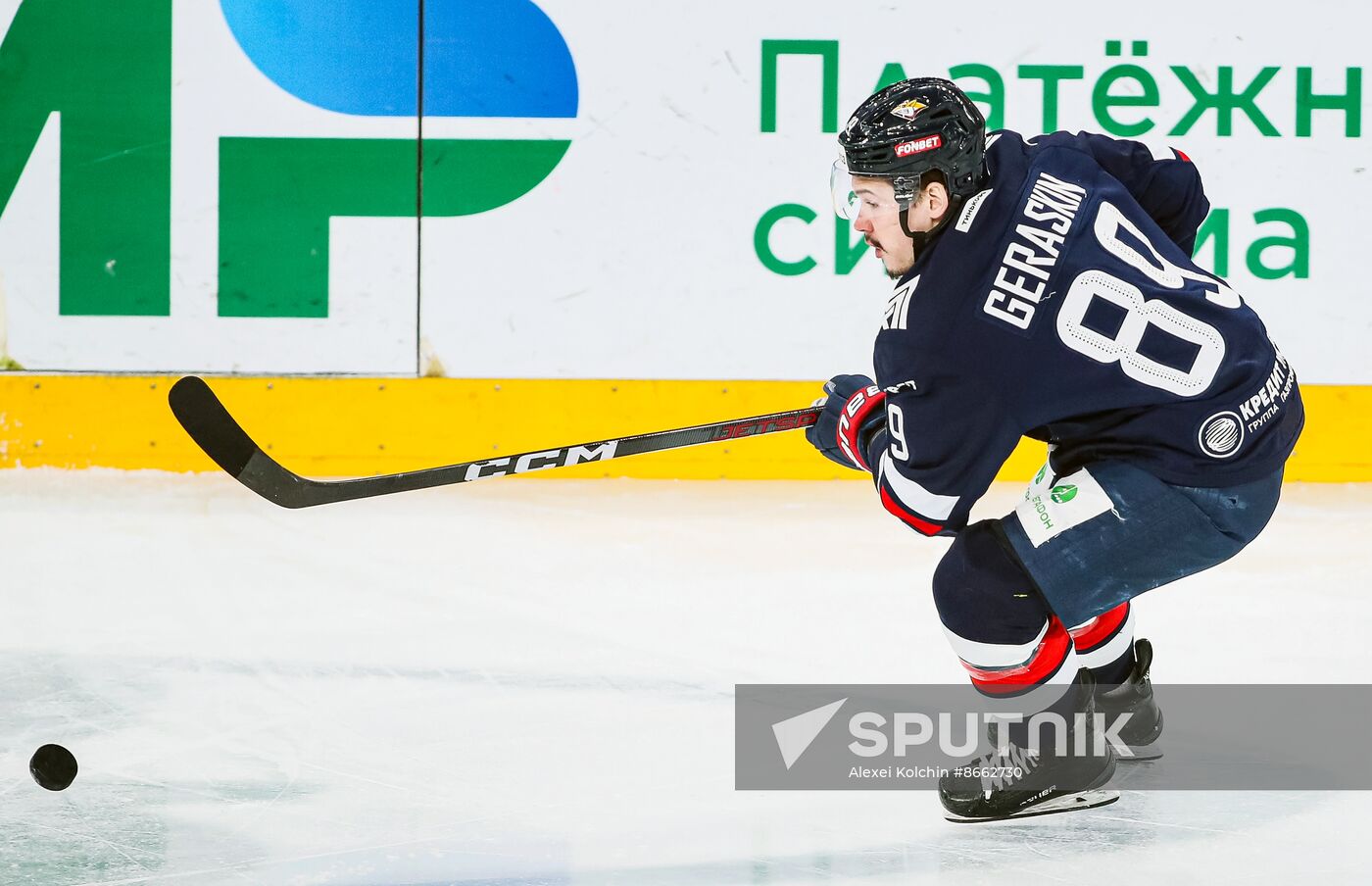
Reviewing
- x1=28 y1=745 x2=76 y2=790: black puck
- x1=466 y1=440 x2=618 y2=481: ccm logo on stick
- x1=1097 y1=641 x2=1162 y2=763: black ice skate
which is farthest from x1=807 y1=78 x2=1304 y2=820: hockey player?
x1=28 y1=745 x2=76 y2=790: black puck

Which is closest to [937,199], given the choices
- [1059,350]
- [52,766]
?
[1059,350]

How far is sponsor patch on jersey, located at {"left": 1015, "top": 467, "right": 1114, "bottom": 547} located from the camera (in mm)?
1796

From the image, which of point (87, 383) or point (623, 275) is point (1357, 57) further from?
point (87, 383)

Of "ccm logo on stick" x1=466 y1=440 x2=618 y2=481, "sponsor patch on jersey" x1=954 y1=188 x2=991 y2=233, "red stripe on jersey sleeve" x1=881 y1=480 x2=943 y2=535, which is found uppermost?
"sponsor patch on jersey" x1=954 y1=188 x2=991 y2=233

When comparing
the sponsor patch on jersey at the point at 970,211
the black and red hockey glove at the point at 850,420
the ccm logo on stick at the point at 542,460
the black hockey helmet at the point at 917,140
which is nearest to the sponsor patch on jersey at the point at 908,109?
the black hockey helmet at the point at 917,140

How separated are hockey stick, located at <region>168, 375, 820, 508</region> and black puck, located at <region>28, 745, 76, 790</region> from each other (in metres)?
0.59

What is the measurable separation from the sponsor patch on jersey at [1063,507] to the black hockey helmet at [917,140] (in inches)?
15.4

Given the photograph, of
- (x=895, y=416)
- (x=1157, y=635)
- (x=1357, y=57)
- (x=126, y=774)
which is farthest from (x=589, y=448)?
(x=1357, y=57)

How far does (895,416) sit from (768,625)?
45.3 inches

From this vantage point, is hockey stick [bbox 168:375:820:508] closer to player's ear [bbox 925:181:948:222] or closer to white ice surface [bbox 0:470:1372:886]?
white ice surface [bbox 0:470:1372:886]

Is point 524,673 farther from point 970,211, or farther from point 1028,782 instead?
point 970,211

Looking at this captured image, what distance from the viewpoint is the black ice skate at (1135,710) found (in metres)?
2.09

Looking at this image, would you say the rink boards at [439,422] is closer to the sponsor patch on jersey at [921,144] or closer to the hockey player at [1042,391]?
the hockey player at [1042,391]

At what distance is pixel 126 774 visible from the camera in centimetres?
198
